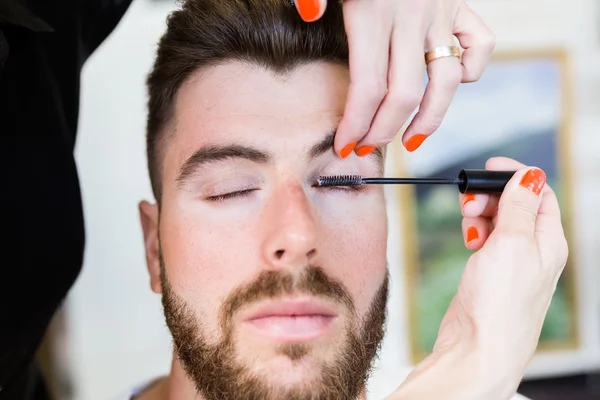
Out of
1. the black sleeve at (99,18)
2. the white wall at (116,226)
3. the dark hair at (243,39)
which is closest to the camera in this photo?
the dark hair at (243,39)

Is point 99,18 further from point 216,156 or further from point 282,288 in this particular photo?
point 282,288

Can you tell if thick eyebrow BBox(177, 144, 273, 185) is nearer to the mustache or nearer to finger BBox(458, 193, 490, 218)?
the mustache

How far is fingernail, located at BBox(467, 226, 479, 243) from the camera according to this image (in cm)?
112

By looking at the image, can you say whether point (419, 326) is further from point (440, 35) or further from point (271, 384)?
point (440, 35)

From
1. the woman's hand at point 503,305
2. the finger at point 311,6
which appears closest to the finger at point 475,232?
the woman's hand at point 503,305

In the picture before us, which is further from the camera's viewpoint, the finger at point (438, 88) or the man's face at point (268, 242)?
the man's face at point (268, 242)

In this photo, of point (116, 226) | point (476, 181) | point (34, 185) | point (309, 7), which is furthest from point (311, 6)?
point (116, 226)

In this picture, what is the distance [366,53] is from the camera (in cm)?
82

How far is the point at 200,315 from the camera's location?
1.12 meters

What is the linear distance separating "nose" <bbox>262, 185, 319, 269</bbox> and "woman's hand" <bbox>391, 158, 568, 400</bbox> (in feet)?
0.89

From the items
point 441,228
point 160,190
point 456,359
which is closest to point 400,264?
point 441,228

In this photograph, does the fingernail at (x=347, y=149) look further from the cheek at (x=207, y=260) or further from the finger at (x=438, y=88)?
the cheek at (x=207, y=260)

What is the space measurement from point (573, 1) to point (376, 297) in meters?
2.44

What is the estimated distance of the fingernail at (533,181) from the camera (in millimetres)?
997
